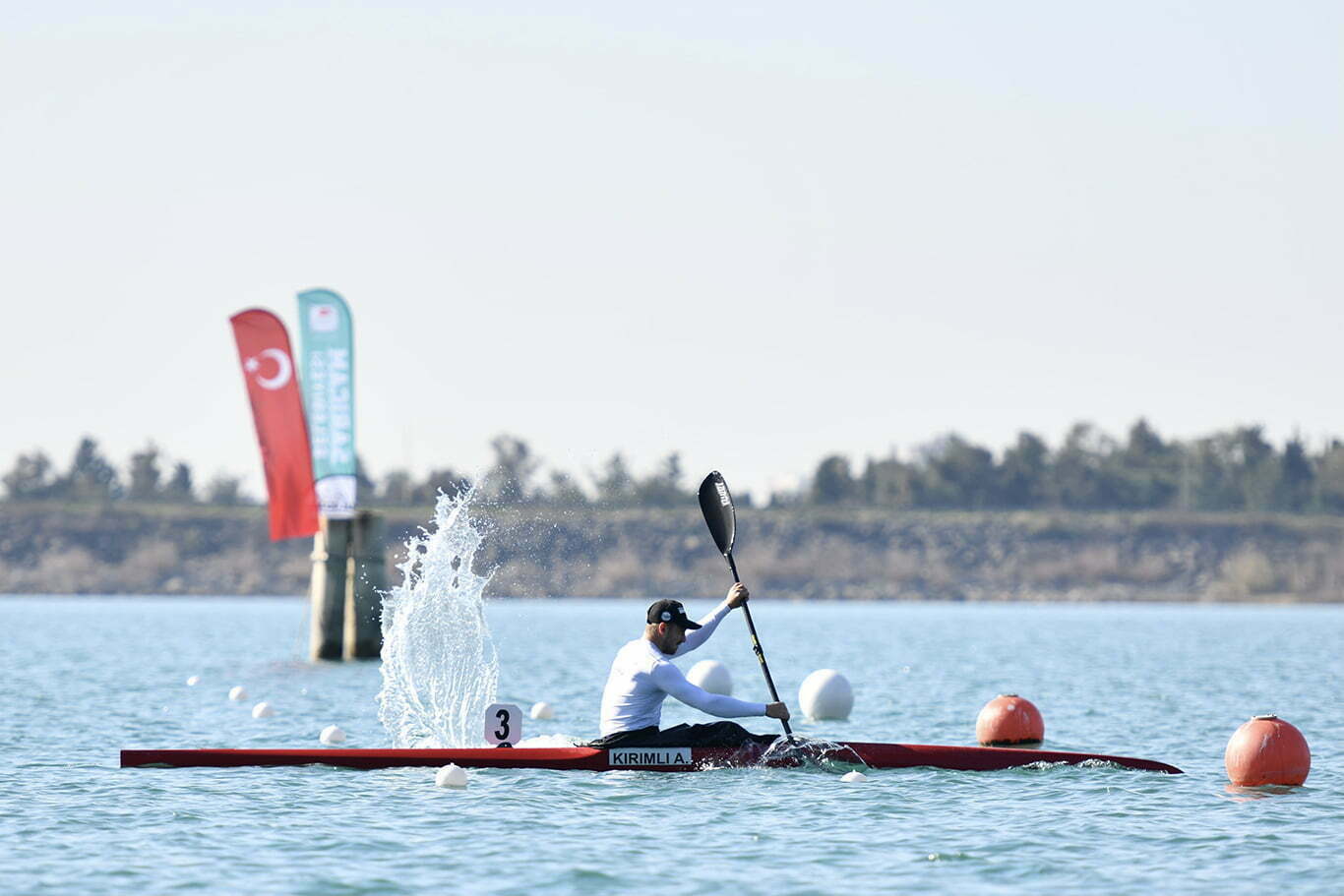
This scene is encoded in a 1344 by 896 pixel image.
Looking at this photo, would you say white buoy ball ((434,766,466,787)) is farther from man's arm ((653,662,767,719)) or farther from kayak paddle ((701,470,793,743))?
kayak paddle ((701,470,793,743))

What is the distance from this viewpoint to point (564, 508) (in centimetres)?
8144

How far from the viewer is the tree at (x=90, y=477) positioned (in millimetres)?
125500

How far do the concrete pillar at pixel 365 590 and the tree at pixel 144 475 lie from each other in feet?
316

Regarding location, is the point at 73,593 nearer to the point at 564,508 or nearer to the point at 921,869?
the point at 564,508

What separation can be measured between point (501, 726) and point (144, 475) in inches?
4548

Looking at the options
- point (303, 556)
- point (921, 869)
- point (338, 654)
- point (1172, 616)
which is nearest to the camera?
point (921, 869)

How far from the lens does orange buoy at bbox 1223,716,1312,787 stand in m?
16.6

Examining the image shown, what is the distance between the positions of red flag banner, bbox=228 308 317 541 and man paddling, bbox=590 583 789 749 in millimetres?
18115

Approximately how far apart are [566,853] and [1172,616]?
73.4 m

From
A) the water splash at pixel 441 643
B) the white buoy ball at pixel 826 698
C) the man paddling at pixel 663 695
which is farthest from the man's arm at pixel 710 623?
the white buoy ball at pixel 826 698

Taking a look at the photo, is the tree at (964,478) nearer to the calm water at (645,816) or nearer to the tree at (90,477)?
the tree at (90,477)

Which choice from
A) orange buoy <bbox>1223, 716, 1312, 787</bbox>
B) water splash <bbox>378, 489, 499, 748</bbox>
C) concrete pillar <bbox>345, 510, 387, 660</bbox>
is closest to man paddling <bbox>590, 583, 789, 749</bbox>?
orange buoy <bbox>1223, 716, 1312, 787</bbox>

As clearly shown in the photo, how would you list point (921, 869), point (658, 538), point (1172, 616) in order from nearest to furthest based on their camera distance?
point (921, 869) → point (1172, 616) → point (658, 538)

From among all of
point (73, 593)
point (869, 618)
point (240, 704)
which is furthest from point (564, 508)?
point (240, 704)
